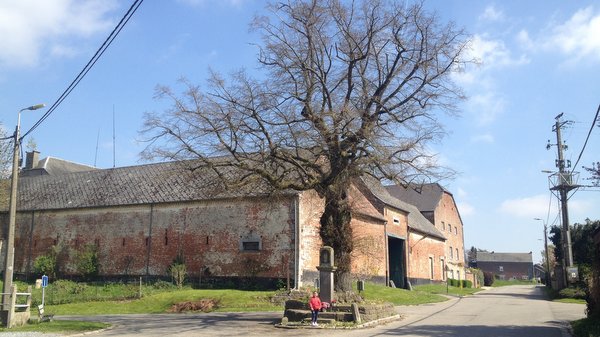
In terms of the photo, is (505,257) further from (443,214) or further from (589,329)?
(589,329)

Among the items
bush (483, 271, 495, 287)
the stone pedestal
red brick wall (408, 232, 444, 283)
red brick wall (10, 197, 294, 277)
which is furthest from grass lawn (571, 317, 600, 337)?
bush (483, 271, 495, 287)

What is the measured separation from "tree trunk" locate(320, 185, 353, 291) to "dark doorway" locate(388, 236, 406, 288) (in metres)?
21.0

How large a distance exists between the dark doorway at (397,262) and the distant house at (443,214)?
12.4 m

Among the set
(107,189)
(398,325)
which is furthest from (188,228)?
(398,325)

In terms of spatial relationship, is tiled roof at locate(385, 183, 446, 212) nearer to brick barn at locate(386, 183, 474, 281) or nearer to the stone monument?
brick barn at locate(386, 183, 474, 281)

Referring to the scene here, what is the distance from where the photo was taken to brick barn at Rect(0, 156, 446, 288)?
29219 millimetres

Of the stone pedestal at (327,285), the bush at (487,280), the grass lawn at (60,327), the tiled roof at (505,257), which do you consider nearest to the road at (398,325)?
the grass lawn at (60,327)

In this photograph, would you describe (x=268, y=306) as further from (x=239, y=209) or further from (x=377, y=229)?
(x=377, y=229)

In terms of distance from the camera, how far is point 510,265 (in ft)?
442

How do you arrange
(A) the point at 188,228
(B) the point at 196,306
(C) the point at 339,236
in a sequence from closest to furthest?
(C) the point at 339,236
(B) the point at 196,306
(A) the point at 188,228

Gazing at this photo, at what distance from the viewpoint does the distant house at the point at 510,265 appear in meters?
133

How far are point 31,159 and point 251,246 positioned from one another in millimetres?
37648

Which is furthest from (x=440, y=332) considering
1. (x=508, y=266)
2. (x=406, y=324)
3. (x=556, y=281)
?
(x=508, y=266)

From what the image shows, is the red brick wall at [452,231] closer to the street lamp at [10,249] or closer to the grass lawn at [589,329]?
the grass lawn at [589,329]
